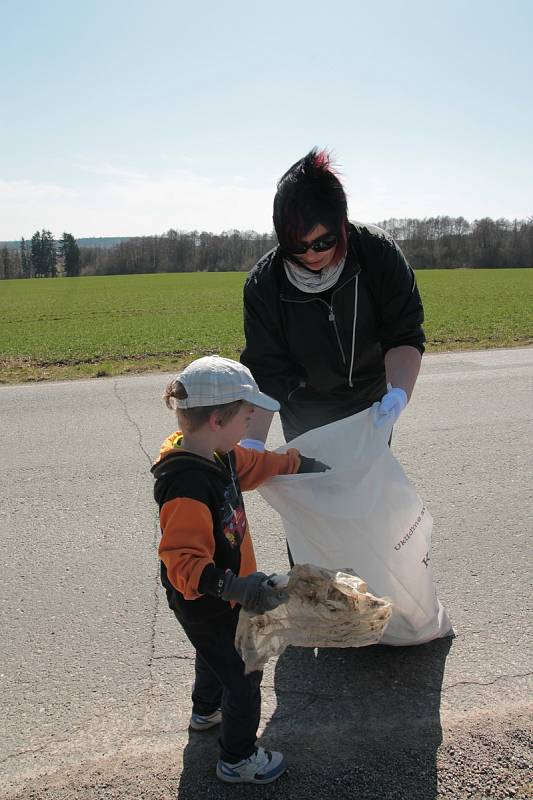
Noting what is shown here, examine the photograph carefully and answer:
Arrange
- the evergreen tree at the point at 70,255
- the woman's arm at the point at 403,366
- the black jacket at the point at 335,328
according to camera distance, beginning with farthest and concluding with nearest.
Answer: the evergreen tree at the point at 70,255 → the woman's arm at the point at 403,366 → the black jacket at the point at 335,328

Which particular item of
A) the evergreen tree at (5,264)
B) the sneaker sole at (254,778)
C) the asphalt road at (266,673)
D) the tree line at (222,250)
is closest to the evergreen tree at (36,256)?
the tree line at (222,250)

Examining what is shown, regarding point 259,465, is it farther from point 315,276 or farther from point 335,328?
point 315,276

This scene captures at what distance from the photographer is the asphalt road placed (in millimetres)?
2000

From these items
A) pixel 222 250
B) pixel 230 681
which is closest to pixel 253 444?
pixel 230 681

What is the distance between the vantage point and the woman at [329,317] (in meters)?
2.24

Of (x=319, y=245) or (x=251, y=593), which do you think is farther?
(x=319, y=245)

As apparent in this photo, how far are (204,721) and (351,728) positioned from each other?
0.50 meters

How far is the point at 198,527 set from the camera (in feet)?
5.62

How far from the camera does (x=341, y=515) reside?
2229 mm

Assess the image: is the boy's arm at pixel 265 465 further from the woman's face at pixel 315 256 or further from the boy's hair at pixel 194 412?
the woman's face at pixel 315 256

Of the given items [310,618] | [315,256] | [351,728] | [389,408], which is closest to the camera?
[310,618]

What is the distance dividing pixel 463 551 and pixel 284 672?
131cm

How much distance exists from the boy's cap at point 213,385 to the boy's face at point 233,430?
0.04 meters

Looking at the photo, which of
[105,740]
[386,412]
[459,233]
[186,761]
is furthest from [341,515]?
[459,233]
